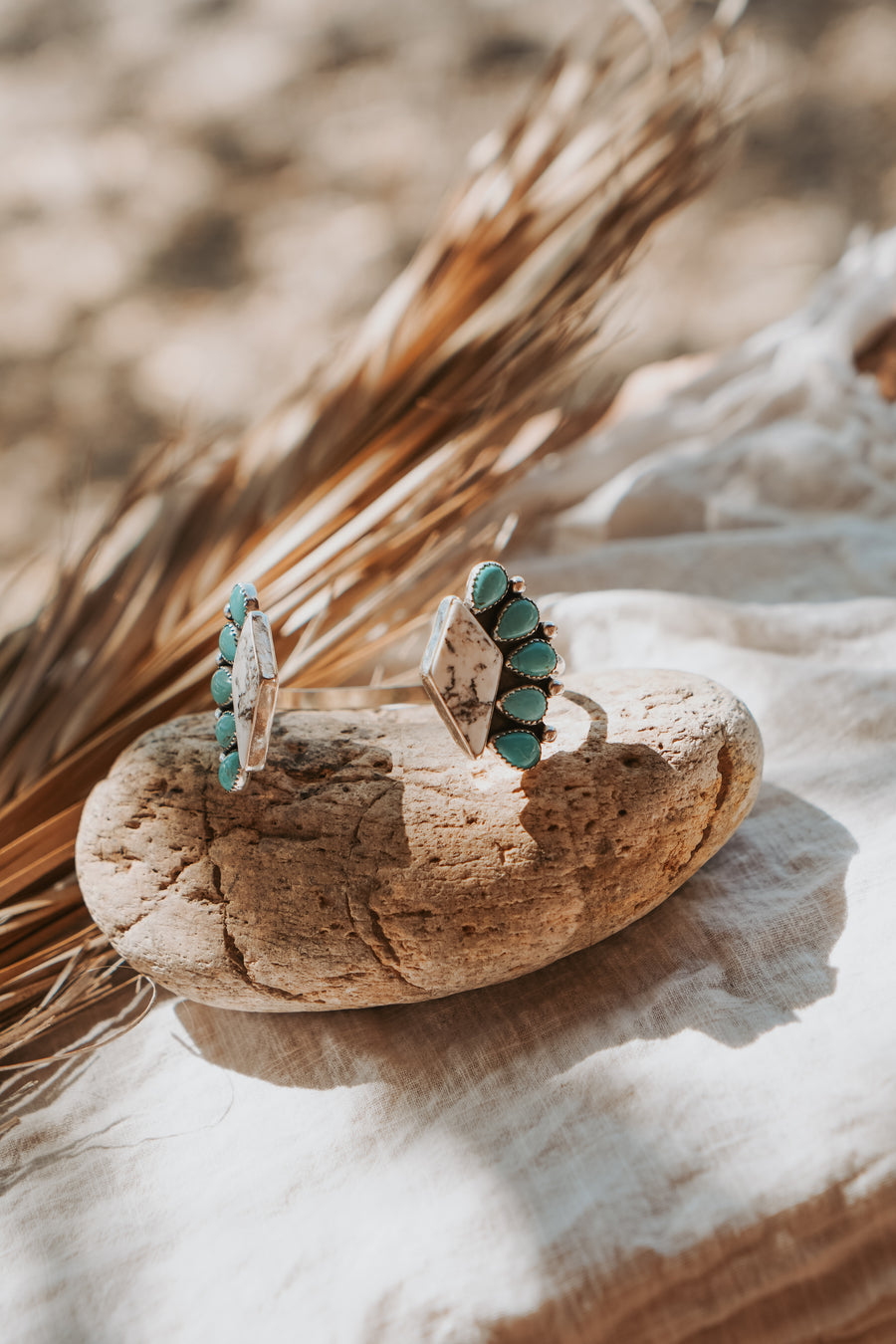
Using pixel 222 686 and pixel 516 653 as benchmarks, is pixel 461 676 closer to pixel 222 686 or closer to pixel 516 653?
pixel 516 653

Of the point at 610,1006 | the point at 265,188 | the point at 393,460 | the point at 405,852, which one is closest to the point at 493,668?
the point at 405,852

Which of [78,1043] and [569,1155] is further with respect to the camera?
[78,1043]

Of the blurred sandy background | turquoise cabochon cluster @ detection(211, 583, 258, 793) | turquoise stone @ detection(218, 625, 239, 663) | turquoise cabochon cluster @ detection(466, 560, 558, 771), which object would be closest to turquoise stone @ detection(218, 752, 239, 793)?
turquoise cabochon cluster @ detection(211, 583, 258, 793)

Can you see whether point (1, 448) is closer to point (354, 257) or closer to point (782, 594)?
point (354, 257)

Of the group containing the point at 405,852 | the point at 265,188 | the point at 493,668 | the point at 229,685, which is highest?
the point at 265,188

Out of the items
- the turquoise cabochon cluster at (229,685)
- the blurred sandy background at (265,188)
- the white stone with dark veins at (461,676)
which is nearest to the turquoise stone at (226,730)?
the turquoise cabochon cluster at (229,685)

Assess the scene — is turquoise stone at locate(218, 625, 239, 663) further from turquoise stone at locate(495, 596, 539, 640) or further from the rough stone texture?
turquoise stone at locate(495, 596, 539, 640)

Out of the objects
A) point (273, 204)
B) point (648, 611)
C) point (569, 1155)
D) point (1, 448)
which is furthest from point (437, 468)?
point (273, 204)

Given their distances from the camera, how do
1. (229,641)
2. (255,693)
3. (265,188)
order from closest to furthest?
(255,693), (229,641), (265,188)
